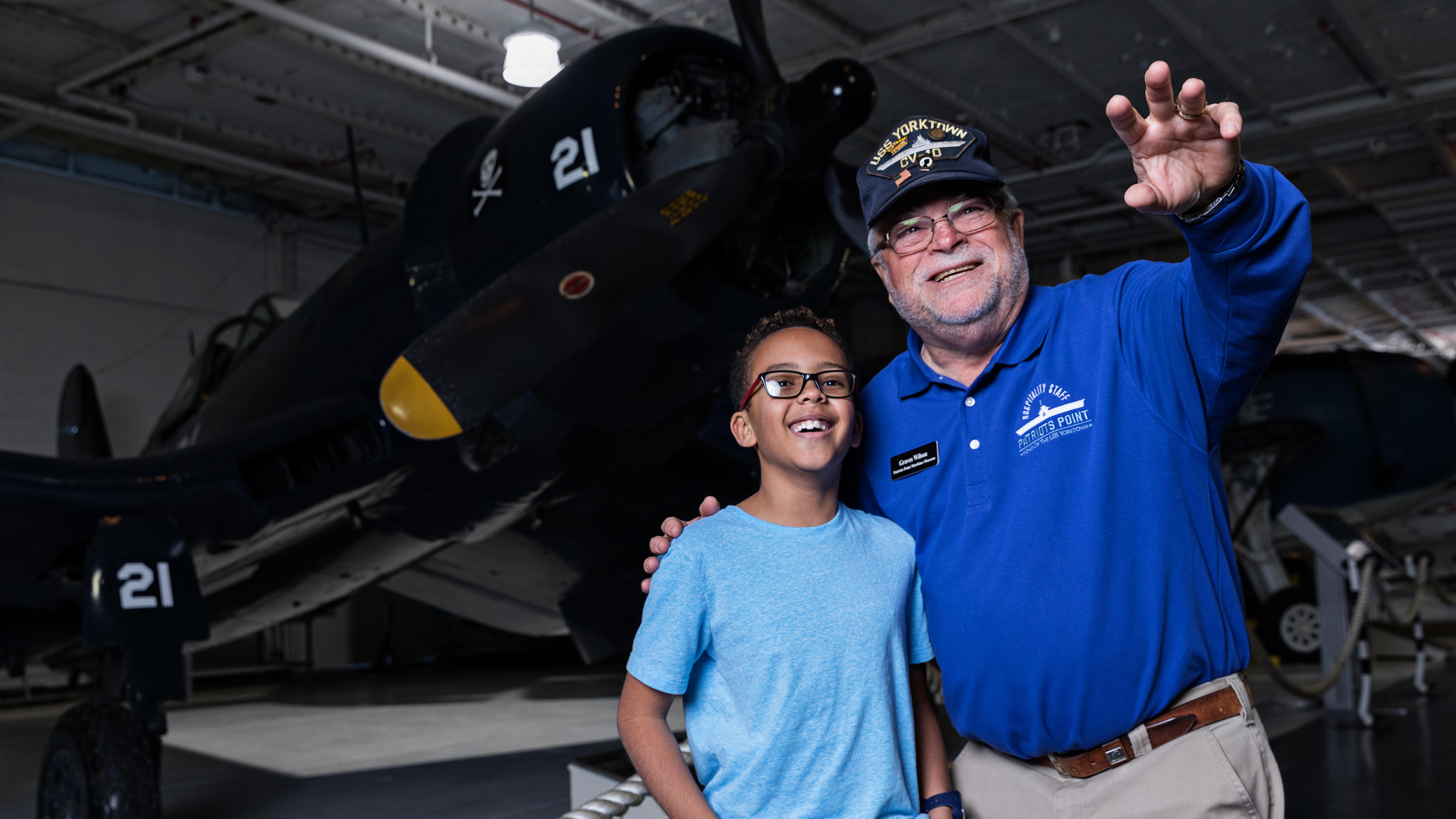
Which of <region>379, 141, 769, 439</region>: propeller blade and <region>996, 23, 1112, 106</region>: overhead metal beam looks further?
<region>996, 23, 1112, 106</region>: overhead metal beam

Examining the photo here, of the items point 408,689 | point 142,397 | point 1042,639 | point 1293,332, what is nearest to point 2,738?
point 408,689

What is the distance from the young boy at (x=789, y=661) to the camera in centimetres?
128

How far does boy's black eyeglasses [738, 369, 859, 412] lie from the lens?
143cm

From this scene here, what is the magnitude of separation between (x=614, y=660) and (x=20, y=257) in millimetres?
7624

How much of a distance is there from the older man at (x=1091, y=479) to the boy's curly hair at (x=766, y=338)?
12cm

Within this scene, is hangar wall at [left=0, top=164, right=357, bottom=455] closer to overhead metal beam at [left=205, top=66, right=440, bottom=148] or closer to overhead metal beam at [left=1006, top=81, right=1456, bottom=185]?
overhead metal beam at [left=205, top=66, right=440, bottom=148]

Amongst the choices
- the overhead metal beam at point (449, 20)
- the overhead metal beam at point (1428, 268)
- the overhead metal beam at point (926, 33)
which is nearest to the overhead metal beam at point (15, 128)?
the overhead metal beam at point (449, 20)

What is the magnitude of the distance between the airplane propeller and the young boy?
1.83 m

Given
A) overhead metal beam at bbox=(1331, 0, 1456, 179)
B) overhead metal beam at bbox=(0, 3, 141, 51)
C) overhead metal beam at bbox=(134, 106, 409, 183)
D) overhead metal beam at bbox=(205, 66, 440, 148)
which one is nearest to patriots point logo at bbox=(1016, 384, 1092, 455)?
overhead metal beam at bbox=(1331, 0, 1456, 179)

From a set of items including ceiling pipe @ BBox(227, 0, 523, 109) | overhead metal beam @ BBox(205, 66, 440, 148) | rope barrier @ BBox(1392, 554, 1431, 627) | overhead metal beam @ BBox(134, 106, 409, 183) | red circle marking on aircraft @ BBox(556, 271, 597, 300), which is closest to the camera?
red circle marking on aircraft @ BBox(556, 271, 597, 300)

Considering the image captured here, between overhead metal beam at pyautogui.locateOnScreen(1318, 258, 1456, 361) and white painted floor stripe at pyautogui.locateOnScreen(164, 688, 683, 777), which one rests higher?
overhead metal beam at pyautogui.locateOnScreen(1318, 258, 1456, 361)

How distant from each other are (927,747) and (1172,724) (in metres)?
0.32

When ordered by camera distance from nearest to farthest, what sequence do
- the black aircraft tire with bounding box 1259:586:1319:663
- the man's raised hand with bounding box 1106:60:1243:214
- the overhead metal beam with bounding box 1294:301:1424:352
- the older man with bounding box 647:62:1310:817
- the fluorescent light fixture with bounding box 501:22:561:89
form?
1. the man's raised hand with bounding box 1106:60:1243:214
2. the older man with bounding box 647:62:1310:817
3. the fluorescent light fixture with bounding box 501:22:561:89
4. the black aircraft tire with bounding box 1259:586:1319:663
5. the overhead metal beam with bounding box 1294:301:1424:352

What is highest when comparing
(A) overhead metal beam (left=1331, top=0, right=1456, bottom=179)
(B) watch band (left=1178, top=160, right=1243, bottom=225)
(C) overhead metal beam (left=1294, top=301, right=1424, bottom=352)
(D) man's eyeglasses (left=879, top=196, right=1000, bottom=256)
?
(C) overhead metal beam (left=1294, top=301, right=1424, bottom=352)
